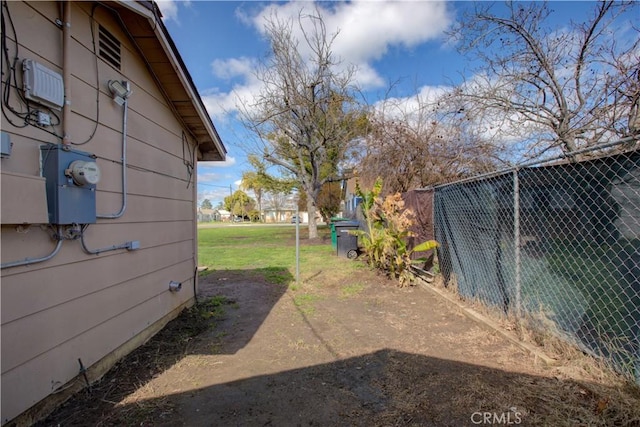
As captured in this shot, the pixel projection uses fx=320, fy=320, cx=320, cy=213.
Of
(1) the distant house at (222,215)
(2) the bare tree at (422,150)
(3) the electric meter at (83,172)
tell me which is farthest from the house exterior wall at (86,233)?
(1) the distant house at (222,215)

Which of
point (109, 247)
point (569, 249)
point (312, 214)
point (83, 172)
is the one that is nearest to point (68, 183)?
point (83, 172)

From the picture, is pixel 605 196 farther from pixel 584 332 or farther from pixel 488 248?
pixel 488 248

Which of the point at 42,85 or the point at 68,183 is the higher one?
the point at 42,85

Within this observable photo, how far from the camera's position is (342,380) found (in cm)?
282

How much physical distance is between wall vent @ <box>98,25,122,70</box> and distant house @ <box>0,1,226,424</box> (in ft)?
0.04

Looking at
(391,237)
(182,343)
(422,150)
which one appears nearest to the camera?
(182,343)

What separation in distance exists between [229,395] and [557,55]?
7576mm

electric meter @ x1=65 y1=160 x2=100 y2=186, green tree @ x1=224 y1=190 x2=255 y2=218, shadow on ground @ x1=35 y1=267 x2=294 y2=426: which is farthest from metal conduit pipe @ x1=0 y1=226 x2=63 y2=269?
green tree @ x1=224 y1=190 x2=255 y2=218

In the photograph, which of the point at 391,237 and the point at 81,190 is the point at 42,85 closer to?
the point at 81,190

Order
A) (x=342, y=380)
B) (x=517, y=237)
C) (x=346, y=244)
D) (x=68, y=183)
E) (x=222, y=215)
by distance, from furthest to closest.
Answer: (x=222, y=215) → (x=346, y=244) → (x=517, y=237) → (x=342, y=380) → (x=68, y=183)

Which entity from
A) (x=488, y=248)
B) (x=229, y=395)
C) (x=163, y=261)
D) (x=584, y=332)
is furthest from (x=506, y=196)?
(x=163, y=261)

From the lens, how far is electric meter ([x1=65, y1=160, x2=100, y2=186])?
7.88 ft

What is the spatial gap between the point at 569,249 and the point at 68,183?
13.7 feet

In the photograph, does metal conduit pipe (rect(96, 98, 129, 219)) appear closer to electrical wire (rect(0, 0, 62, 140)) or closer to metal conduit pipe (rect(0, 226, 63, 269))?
metal conduit pipe (rect(0, 226, 63, 269))
